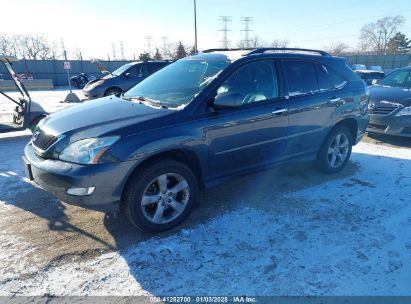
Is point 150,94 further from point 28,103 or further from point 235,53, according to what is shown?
point 28,103

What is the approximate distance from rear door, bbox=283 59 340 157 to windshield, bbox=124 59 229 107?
1034 millimetres

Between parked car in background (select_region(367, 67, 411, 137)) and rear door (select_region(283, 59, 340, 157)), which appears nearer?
rear door (select_region(283, 59, 340, 157))

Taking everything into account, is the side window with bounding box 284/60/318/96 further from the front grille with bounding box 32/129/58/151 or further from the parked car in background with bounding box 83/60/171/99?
the parked car in background with bounding box 83/60/171/99

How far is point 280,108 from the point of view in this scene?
396cm

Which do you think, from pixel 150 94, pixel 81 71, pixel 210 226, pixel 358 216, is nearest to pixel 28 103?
pixel 150 94

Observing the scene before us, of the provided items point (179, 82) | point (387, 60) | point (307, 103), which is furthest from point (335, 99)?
point (387, 60)

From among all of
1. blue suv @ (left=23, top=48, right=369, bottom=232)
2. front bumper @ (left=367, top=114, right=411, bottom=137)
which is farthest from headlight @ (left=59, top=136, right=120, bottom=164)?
front bumper @ (left=367, top=114, right=411, bottom=137)

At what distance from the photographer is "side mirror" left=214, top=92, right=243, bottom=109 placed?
10.9ft

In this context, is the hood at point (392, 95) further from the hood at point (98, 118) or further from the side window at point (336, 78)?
the hood at point (98, 118)

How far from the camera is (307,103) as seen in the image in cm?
425

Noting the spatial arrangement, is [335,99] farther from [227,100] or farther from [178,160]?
[178,160]

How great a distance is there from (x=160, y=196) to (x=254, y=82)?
1.79 metres

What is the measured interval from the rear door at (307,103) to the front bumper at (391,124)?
2.76 m

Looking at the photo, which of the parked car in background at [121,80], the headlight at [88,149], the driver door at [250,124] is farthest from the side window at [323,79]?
the parked car in background at [121,80]
